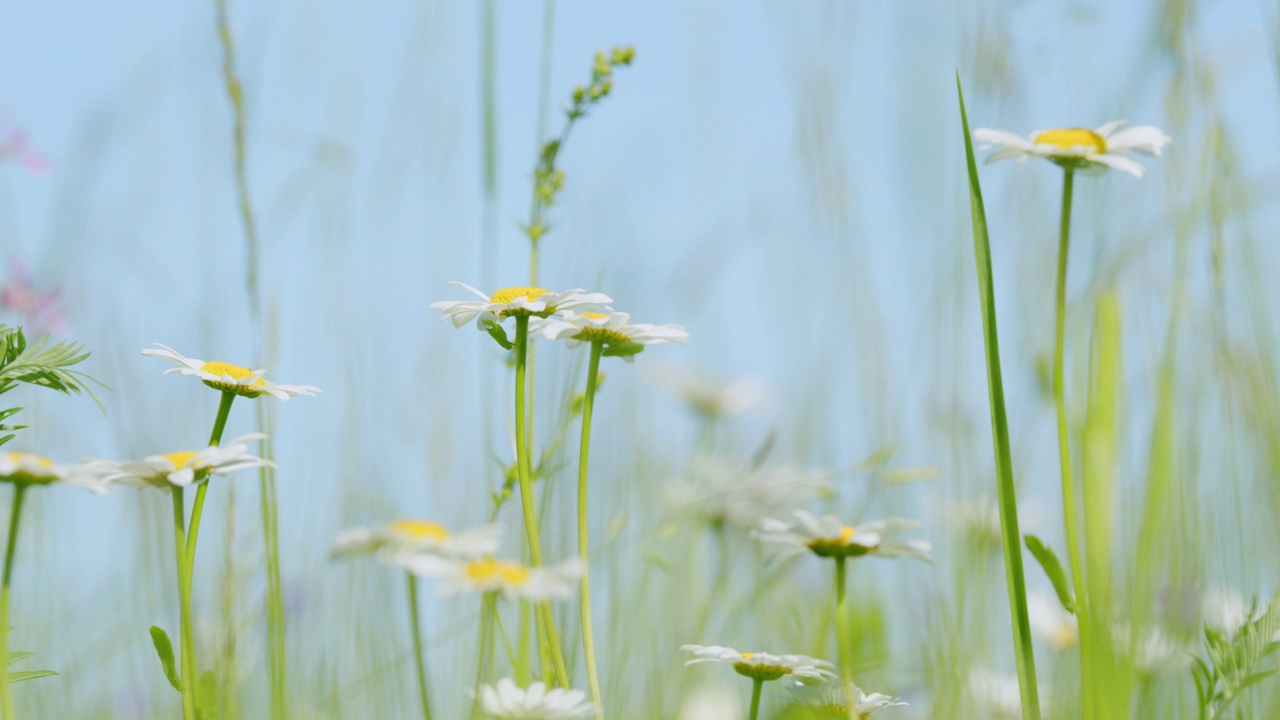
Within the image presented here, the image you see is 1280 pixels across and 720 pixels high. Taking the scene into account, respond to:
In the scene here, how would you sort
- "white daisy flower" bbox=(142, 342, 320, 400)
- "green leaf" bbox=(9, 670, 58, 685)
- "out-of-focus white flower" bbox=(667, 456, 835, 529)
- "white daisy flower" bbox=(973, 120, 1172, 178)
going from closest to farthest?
"green leaf" bbox=(9, 670, 58, 685) < "white daisy flower" bbox=(142, 342, 320, 400) < "white daisy flower" bbox=(973, 120, 1172, 178) < "out-of-focus white flower" bbox=(667, 456, 835, 529)

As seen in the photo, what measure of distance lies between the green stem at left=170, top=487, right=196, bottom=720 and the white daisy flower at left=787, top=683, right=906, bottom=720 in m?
0.35

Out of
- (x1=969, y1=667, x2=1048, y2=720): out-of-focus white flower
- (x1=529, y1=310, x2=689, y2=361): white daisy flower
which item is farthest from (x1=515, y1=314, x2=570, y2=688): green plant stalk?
(x1=969, y1=667, x2=1048, y2=720): out-of-focus white flower

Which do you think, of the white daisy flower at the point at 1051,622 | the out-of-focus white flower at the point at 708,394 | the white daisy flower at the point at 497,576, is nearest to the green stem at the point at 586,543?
the white daisy flower at the point at 497,576

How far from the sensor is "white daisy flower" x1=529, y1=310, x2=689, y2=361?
0.68 meters

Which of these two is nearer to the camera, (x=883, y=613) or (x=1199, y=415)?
(x=1199, y=415)

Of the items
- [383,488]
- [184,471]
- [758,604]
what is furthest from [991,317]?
[383,488]

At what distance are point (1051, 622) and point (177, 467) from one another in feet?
3.19

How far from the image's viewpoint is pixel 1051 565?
2.23ft

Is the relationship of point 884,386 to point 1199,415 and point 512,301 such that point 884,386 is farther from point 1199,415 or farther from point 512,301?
point 512,301

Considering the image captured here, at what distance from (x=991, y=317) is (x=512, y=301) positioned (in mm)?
292

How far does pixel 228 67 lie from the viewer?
1077mm

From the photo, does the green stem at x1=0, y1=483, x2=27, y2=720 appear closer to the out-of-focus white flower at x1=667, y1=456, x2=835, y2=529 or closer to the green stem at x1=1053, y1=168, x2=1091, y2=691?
the green stem at x1=1053, y1=168, x2=1091, y2=691

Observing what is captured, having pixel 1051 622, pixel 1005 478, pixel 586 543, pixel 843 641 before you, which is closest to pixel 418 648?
pixel 586 543

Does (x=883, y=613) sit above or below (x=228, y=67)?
below
